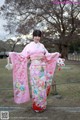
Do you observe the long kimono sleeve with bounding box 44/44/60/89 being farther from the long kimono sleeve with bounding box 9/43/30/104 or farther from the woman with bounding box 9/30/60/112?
the long kimono sleeve with bounding box 9/43/30/104

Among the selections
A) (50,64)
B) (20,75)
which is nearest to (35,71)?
(20,75)

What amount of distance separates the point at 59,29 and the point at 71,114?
18.9 m

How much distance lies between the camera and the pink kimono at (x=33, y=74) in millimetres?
3746

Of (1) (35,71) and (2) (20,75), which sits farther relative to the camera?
(2) (20,75)

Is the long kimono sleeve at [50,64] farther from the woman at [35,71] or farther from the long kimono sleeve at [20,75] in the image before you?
the long kimono sleeve at [20,75]

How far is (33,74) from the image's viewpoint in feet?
12.4

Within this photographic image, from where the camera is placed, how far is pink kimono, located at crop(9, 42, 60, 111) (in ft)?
12.3

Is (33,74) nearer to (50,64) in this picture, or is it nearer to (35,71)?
(35,71)

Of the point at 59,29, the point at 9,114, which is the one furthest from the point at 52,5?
the point at 9,114

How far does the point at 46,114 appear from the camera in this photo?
373 centimetres

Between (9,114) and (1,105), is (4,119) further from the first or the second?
(1,105)

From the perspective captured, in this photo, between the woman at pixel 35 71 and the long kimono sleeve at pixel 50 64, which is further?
the long kimono sleeve at pixel 50 64

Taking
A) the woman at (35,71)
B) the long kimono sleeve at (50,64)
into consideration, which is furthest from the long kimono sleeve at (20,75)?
the long kimono sleeve at (50,64)

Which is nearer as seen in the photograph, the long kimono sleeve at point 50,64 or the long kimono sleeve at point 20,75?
the long kimono sleeve at point 20,75
